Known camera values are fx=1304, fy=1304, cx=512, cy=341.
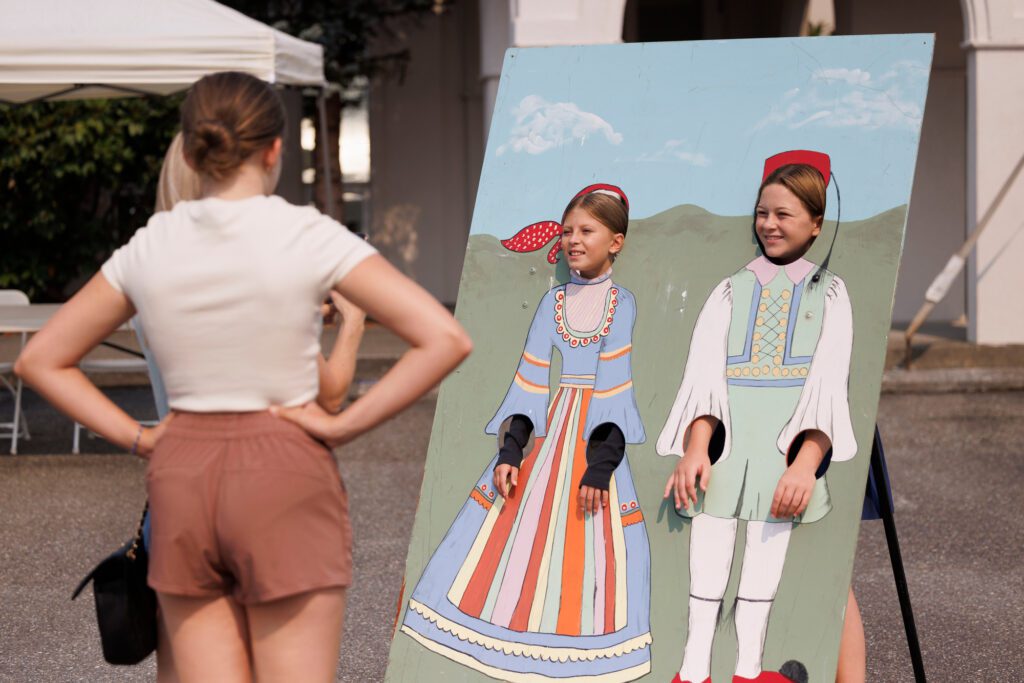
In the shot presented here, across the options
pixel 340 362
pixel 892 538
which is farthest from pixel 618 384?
pixel 340 362

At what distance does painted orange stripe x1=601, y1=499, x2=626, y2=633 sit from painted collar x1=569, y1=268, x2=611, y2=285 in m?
0.61

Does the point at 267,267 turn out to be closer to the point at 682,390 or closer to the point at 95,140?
the point at 682,390

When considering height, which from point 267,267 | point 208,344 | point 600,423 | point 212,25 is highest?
point 212,25

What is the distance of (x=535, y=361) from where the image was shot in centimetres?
344

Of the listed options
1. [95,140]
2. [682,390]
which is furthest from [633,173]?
[95,140]

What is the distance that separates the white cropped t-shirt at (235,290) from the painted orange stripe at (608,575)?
119cm

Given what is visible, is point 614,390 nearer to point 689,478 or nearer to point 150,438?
point 689,478

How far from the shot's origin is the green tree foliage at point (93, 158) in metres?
12.6

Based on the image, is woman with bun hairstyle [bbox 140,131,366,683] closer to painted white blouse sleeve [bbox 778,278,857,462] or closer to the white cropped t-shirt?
the white cropped t-shirt

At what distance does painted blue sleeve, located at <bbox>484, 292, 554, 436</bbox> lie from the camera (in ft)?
11.1

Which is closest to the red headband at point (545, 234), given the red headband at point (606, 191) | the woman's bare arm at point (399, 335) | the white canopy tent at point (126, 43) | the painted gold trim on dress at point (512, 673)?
the red headband at point (606, 191)

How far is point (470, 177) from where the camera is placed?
15570 millimetres

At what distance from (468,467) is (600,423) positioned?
365mm

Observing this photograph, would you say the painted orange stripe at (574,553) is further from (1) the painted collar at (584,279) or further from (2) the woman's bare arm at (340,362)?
(2) the woman's bare arm at (340,362)
